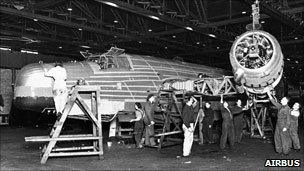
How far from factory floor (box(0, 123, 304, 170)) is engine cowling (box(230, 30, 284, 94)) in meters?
2.54

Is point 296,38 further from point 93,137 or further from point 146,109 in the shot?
point 93,137

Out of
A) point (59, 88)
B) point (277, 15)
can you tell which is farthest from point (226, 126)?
point (277, 15)

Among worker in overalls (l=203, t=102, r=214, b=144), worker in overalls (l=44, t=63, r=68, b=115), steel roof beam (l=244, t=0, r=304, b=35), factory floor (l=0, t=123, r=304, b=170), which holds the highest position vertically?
steel roof beam (l=244, t=0, r=304, b=35)

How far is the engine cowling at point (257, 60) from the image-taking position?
10.4 meters

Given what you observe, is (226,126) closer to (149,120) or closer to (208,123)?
(208,123)

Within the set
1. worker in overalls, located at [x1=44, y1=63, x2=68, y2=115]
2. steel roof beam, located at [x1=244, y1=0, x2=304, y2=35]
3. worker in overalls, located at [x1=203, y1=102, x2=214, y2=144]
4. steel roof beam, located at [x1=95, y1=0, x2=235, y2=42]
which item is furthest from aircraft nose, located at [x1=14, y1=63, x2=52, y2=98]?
steel roof beam, located at [x1=244, y1=0, x2=304, y2=35]

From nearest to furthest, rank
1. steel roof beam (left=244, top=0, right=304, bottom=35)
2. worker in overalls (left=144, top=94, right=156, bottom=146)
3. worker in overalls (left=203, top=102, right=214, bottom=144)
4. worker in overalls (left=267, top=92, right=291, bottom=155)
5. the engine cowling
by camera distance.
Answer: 1. the engine cowling
2. worker in overalls (left=267, top=92, right=291, bottom=155)
3. worker in overalls (left=144, top=94, right=156, bottom=146)
4. worker in overalls (left=203, top=102, right=214, bottom=144)
5. steel roof beam (left=244, top=0, right=304, bottom=35)

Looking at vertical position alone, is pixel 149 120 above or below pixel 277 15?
below

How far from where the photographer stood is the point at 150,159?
10.7 m

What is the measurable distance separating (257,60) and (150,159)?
488cm

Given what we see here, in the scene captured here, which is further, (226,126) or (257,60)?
(226,126)

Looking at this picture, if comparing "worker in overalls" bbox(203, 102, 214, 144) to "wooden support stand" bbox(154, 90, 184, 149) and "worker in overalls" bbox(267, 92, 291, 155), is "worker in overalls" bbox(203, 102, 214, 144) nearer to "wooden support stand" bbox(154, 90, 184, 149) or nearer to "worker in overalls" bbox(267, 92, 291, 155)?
"wooden support stand" bbox(154, 90, 184, 149)

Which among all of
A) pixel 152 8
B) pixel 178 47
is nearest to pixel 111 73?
pixel 152 8

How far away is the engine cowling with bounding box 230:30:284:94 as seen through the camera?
10.4m
